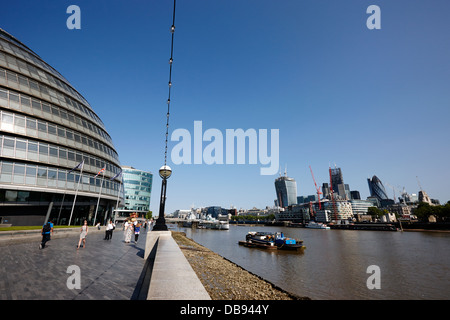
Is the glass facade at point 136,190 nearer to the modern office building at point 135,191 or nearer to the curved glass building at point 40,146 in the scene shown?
the modern office building at point 135,191

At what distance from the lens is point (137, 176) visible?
12988 cm

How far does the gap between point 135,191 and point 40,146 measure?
10170 cm

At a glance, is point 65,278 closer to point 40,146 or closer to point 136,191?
point 40,146

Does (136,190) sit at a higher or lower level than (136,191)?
higher

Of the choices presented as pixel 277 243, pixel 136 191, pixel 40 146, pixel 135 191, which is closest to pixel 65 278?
pixel 40 146

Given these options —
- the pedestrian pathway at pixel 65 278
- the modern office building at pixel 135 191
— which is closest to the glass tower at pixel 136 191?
the modern office building at pixel 135 191

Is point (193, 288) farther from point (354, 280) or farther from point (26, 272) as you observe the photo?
point (354, 280)

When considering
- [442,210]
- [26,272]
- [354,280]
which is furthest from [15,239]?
[442,210]

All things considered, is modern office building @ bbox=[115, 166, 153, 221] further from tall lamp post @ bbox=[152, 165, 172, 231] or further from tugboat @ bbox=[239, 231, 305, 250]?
tall lamp post @ bbox=[152, 165, 172, 231]

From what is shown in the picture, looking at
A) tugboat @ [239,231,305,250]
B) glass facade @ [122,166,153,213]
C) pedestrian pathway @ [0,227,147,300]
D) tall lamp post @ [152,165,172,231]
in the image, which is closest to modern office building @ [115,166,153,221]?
glass facade @ [122,166,153,213]

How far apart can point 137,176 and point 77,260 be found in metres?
128

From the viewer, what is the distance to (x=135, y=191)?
4973 inches

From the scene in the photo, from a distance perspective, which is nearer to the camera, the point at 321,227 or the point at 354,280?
the point at 354,280
